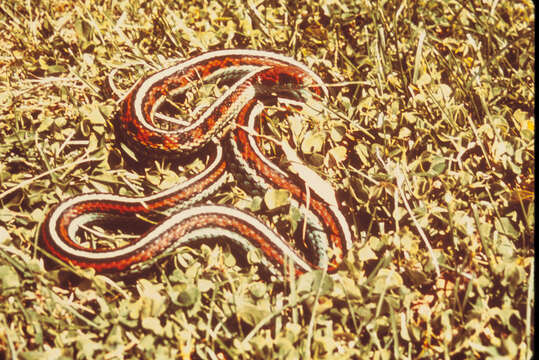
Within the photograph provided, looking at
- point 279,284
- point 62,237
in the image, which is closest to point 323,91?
point 279,284

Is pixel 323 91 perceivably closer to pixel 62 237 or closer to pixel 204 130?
pixel 204 130

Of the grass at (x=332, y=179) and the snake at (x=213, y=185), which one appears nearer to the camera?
the grass at (x=332, y=179)

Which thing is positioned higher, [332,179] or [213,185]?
[213,185]

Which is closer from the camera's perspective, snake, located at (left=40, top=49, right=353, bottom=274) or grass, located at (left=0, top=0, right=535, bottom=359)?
grass, located at (left=0, top=0, right=535, bottom=359)
